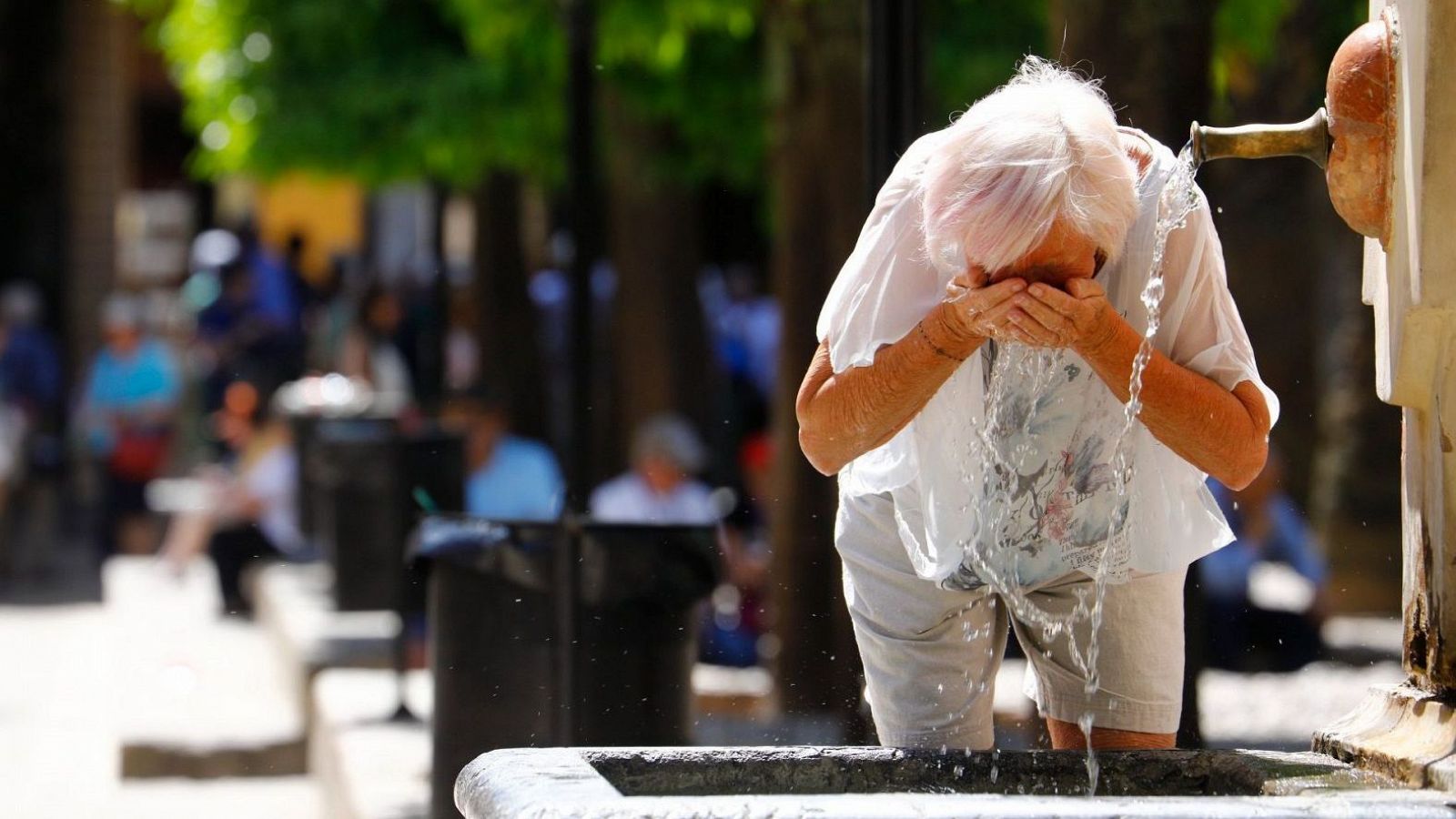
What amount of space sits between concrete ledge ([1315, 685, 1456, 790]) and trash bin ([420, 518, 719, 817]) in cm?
194

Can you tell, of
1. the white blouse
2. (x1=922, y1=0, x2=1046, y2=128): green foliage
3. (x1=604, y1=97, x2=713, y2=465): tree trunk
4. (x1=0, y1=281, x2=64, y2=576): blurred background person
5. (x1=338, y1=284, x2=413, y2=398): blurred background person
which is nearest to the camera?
the white blouse

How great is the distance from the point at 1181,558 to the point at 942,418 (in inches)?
15.6

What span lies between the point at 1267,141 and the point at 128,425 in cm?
1200

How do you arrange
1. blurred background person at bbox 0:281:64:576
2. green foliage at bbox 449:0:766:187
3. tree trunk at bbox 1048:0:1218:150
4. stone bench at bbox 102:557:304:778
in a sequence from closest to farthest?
tree trunk at bbox 1048:0:1218:150 < stone bench at bbox 102:557:304:778 < green foliage at bbox 449:0:766:187 < blurred background person at bbox 0:281:64:576

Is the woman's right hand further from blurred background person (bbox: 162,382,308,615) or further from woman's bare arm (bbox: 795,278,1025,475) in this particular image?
blurred background person (bbox: 162,382,308,615)

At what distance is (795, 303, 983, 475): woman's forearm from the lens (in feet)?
9.48

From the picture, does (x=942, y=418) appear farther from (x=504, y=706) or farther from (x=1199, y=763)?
(x=504, y=706)

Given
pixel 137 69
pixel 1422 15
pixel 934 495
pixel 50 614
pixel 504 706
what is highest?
pixel 137 69

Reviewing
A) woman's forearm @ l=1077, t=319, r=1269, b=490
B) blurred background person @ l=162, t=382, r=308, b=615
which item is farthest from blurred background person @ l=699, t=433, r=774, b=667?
woman's forearm @ l=1077, t=319, r=1269, b=490

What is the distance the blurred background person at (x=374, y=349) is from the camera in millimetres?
14984

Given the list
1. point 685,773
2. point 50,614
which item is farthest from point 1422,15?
point 50,614

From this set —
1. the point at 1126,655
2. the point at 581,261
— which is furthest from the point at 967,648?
the point at 581,261

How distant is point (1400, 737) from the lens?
2934mm

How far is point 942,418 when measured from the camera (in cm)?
309
